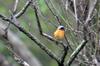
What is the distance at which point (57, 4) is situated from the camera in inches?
240

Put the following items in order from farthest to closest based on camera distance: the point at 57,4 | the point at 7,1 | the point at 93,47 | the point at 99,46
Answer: the point at 7,1 → the point at 57,4 → the point at 93,47 → the point at 99,46

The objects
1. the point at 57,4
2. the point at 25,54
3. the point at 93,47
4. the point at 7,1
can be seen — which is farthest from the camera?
the point at 7,1

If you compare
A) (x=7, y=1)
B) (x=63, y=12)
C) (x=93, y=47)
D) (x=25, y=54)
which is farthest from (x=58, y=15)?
(x=7, y=1)

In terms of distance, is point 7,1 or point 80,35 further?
point 7,1

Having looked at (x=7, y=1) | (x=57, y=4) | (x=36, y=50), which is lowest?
(x=36, y=50)

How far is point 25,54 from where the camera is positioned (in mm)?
10664

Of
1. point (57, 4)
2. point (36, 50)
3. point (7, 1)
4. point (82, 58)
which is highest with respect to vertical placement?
point (57, 4)

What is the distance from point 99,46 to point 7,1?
8.54 m

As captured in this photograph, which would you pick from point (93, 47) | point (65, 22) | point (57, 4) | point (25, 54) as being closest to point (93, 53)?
point (93, 47)

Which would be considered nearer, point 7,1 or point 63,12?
point 63,12

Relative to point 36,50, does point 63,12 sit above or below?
above

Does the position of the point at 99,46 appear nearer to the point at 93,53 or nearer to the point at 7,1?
the point at 93,53

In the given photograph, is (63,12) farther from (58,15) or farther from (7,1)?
(7,1)

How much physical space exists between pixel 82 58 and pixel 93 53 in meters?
0.17
